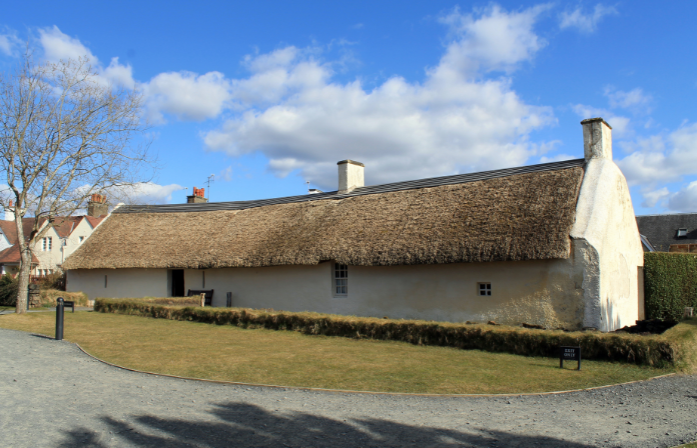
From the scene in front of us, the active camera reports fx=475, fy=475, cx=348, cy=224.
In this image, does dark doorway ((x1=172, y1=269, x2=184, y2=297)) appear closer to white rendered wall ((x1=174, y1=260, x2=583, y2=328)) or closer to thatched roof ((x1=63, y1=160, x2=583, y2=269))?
thatched roof ((x1=63, y1=160, x2=583, y2=269))

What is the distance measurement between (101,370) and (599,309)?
1208cm

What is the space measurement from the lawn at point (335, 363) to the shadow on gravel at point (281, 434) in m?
1.89

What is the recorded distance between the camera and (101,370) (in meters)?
9.27

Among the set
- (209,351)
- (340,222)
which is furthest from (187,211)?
(209,351)

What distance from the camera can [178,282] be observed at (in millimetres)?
23875

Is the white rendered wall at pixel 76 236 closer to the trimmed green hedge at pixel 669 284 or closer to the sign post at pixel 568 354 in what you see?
the trimmed green hedge at pixel 669 284

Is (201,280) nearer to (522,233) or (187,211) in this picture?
(187,211)

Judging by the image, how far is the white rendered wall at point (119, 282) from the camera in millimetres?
23172

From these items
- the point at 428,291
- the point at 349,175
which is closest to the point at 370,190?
the point at 349,175

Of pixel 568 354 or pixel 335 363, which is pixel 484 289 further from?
pixel 335 363

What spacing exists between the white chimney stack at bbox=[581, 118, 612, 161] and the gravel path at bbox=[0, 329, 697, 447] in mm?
8740

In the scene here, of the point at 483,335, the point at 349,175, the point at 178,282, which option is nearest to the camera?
the point at 483,335

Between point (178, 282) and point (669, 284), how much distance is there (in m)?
21.5

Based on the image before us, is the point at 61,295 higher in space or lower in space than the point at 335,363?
higher
